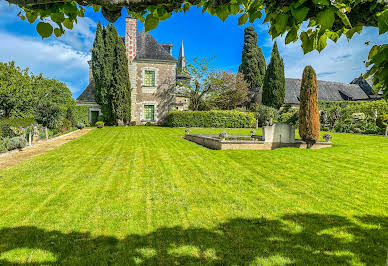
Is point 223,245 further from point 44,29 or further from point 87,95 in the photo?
point 87,95

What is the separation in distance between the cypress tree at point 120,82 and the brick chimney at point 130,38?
1.58 meters

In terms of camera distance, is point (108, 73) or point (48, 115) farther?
point (108, 73)

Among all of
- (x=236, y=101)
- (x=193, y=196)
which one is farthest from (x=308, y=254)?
(x=236, y=101)

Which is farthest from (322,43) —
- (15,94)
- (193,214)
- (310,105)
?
(15,94)

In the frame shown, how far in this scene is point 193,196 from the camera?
499cm

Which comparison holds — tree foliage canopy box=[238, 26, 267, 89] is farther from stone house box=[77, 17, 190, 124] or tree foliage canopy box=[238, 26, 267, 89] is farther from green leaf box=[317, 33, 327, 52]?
green leaf box=[317, 33, 327, 52]

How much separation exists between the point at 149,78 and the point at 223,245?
87.5ft

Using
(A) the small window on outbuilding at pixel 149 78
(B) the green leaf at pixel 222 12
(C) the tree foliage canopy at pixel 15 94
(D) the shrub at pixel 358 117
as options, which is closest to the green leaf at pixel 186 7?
(B) the green leaf at pixel 222 12

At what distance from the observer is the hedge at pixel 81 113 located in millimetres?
26173

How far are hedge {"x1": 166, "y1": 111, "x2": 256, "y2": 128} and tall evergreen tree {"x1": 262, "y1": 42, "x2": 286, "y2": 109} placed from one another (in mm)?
10304

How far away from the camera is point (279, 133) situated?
11414mm

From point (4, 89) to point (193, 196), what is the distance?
753 inches

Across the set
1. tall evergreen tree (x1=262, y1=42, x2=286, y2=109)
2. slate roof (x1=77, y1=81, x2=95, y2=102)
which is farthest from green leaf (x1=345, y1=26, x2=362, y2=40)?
tall evergreen tree (x1=262, y1=42, x2=286, y2=109)

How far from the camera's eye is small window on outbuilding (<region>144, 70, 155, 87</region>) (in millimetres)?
27656
